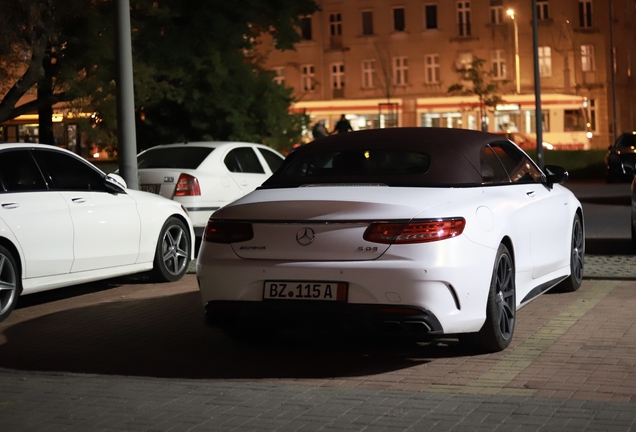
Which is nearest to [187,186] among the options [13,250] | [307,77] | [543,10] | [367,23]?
[13,250]

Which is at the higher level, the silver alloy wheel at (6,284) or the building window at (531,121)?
the building window at (531,121)

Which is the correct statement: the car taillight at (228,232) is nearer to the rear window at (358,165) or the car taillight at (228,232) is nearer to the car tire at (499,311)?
the rear window at (358,165)

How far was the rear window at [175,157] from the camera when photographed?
52.2 feet

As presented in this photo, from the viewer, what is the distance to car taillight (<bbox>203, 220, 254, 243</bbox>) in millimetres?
7488

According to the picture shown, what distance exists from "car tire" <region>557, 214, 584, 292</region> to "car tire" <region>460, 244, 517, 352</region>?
253 centimetres

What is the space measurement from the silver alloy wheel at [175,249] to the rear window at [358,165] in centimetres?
413

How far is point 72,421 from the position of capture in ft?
20.1

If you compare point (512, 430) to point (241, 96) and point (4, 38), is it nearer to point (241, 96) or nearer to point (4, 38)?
point (4, 38)

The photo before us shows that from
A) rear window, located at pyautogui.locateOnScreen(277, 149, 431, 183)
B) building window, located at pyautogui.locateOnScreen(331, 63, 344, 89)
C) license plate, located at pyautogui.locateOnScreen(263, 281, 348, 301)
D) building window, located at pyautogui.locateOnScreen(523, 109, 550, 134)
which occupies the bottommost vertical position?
license plate, located at pyautogui.locateOnScreen(263, 281, 348, 301)

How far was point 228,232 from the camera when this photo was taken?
757cm

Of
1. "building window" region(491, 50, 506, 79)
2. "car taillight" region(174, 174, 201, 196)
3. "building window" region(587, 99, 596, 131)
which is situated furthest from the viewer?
"building window" region(491, 50, 506, 79)

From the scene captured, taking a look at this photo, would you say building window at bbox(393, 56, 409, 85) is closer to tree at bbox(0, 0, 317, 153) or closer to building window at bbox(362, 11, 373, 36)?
building window at bbox(362, 11, 373, 36)

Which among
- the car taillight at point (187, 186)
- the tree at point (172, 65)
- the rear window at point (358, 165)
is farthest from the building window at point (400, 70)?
the rear window at point (358, 165)

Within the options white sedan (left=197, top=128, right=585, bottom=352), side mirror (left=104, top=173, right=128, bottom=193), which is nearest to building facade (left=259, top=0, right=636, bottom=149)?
side mirror (left=104, top=173, right=128, bottom=193)
